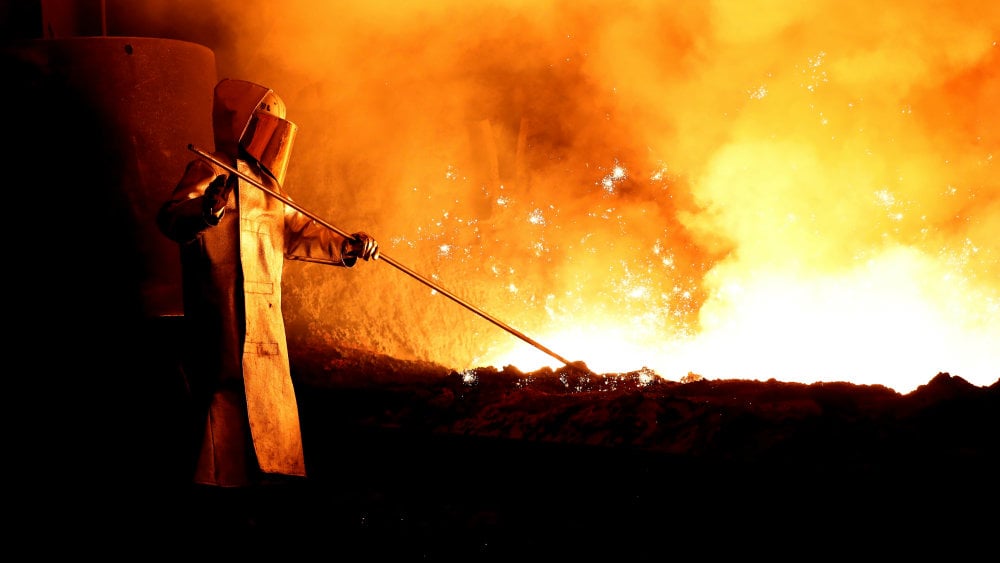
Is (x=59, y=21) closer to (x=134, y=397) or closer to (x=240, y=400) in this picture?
(x=134, y=397)

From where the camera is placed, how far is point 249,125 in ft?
13.3

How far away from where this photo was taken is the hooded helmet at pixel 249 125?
4059 millimetres

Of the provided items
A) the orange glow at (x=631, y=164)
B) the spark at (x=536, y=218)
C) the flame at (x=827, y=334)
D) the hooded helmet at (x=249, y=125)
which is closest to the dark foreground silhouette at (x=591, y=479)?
the flame at (x=827, y=334)

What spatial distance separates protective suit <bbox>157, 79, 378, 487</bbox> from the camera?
373 cm

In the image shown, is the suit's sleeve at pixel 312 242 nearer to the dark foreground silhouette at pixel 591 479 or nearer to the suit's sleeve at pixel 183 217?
the suit's sleeve at pixel 183 217

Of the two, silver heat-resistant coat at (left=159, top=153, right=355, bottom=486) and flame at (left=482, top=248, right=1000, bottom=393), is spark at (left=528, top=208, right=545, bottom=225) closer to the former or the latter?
flame at (left=482, top=248, right=1000, bottom=393)

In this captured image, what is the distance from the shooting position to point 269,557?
3.90 meters

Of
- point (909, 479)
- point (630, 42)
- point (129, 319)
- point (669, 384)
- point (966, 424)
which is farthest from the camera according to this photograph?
point (630, 42)

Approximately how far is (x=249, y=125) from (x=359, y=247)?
866mm

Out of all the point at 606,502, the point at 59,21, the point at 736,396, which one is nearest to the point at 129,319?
the point at 59,21

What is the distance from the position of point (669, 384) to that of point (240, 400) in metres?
2.60

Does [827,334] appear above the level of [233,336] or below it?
above

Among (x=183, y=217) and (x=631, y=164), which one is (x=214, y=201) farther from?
(x=631, y=164)

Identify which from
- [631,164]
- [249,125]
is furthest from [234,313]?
[631,164]
